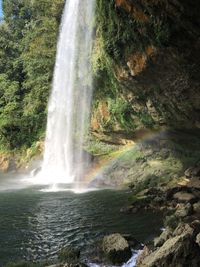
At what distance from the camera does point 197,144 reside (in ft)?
73.2

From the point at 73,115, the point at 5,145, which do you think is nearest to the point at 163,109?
the point at 73,115

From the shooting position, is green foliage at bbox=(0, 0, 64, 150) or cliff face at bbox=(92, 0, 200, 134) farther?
green foliage at bbox=(0, 0, 64, 150)

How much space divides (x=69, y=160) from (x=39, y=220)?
12.8 meters

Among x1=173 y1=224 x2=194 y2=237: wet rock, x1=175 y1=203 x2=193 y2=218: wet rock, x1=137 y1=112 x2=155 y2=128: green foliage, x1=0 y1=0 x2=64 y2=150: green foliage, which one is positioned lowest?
x1=173 y1=224 x2=194 y2=237: wet rock

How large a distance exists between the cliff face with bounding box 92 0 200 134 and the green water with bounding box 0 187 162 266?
440 cm

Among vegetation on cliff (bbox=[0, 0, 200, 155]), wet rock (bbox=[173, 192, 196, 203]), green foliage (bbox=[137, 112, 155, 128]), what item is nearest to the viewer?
vegetation on cliff (bbox=[0, 0, 200, 155])

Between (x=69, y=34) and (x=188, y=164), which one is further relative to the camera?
(x=69, y=34)

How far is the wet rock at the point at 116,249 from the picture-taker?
11.1 m

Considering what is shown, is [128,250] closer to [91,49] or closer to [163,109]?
[163,109]

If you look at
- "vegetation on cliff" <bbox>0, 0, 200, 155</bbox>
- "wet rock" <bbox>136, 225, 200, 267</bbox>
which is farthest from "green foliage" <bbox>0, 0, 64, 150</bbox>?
"wet rock" <bbox>136, 225, 200, 267</bbox>

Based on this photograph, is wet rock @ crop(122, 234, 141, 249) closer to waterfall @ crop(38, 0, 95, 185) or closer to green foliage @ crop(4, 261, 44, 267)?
green foliage @ crop(4, 261, 44, 267)

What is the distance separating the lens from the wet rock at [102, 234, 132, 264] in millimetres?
11117

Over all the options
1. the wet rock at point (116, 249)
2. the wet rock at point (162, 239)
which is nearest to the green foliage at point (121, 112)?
the wet rock at point (162, 239)

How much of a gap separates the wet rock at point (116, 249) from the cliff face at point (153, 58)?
21.4 feet
